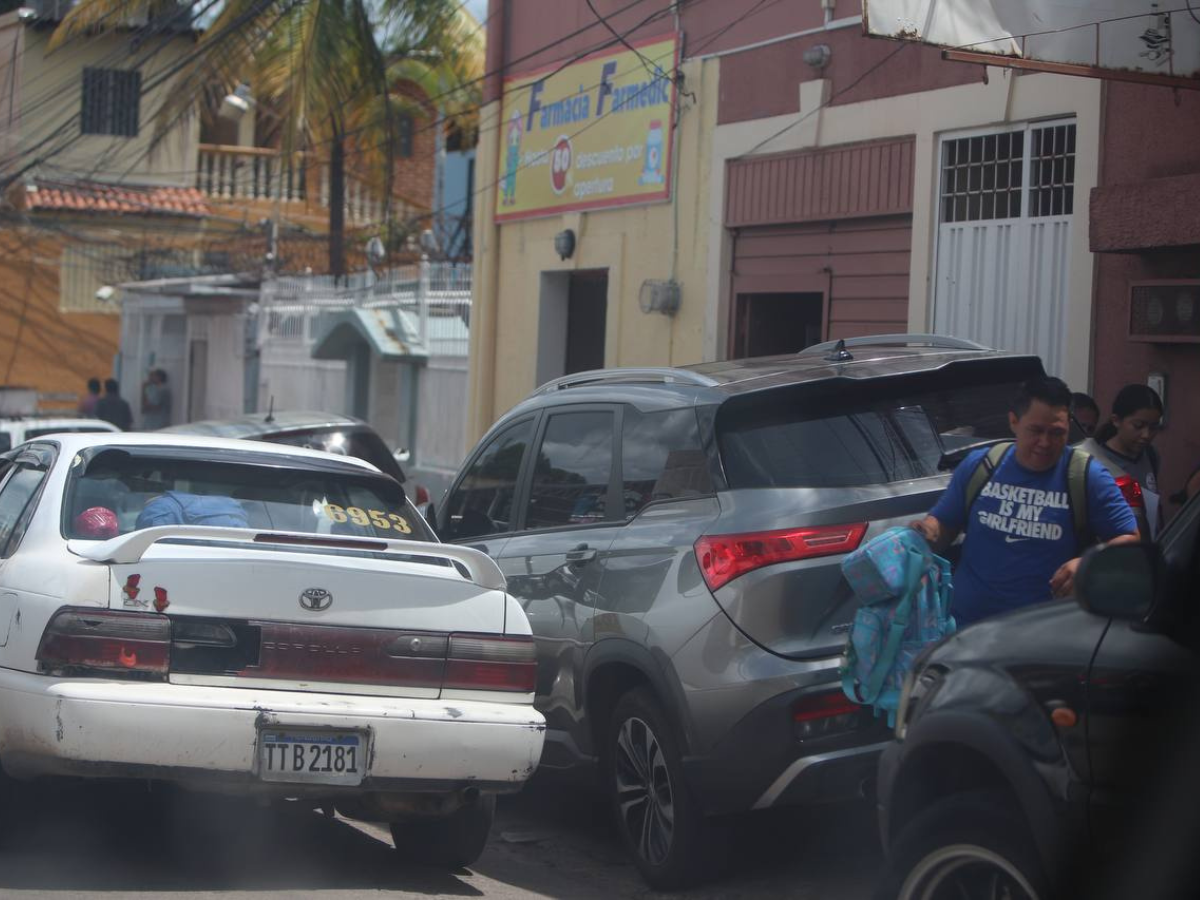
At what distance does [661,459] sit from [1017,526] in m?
1.46

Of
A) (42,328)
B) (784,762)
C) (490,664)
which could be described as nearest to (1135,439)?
(784,762)

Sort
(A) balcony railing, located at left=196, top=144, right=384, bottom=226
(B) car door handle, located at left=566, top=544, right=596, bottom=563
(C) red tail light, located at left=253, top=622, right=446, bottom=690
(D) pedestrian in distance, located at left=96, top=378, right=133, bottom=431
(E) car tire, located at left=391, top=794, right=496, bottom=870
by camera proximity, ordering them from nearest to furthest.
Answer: (C) red tail light, located at left=253, top=622, right=446, bottom=690, (E) car tire, located at left=391, top=794, right=496, bottom=870, (B) car door handle, located at left=566, top=544, right=596, bottom=563, (D) pedestrian in distance, located at left=96, top=378, right=133, bottom=431, (A) balcony railing, located at left=196, top=144, right=384, bottom=226

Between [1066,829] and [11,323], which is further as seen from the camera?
[11,323]

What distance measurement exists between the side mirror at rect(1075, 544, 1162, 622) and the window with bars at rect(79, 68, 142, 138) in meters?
33.0

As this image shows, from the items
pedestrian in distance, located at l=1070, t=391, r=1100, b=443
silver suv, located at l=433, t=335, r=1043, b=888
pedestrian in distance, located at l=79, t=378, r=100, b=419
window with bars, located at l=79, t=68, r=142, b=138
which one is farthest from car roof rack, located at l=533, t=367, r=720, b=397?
window with bars, located at l=79, t=68, r=142, b=138

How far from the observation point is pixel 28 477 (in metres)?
6.55

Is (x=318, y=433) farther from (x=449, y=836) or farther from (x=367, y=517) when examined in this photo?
(x=449, y=836)

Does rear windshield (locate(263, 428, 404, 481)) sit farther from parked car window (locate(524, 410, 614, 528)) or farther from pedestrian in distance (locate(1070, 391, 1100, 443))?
pedestrian in distance (locate(1070, 391, 1100, 443))

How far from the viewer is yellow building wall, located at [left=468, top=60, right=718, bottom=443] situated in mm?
13219

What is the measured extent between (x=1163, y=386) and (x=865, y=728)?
169 inches

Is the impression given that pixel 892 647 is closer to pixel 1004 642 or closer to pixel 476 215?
pixel 1004 642

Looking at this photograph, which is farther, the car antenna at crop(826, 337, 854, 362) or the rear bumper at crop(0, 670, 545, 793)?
the car antenna at crop(826, 337, 854, 362)

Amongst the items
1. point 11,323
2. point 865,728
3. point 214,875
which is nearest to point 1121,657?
point 865,728

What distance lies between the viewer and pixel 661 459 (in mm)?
6105
